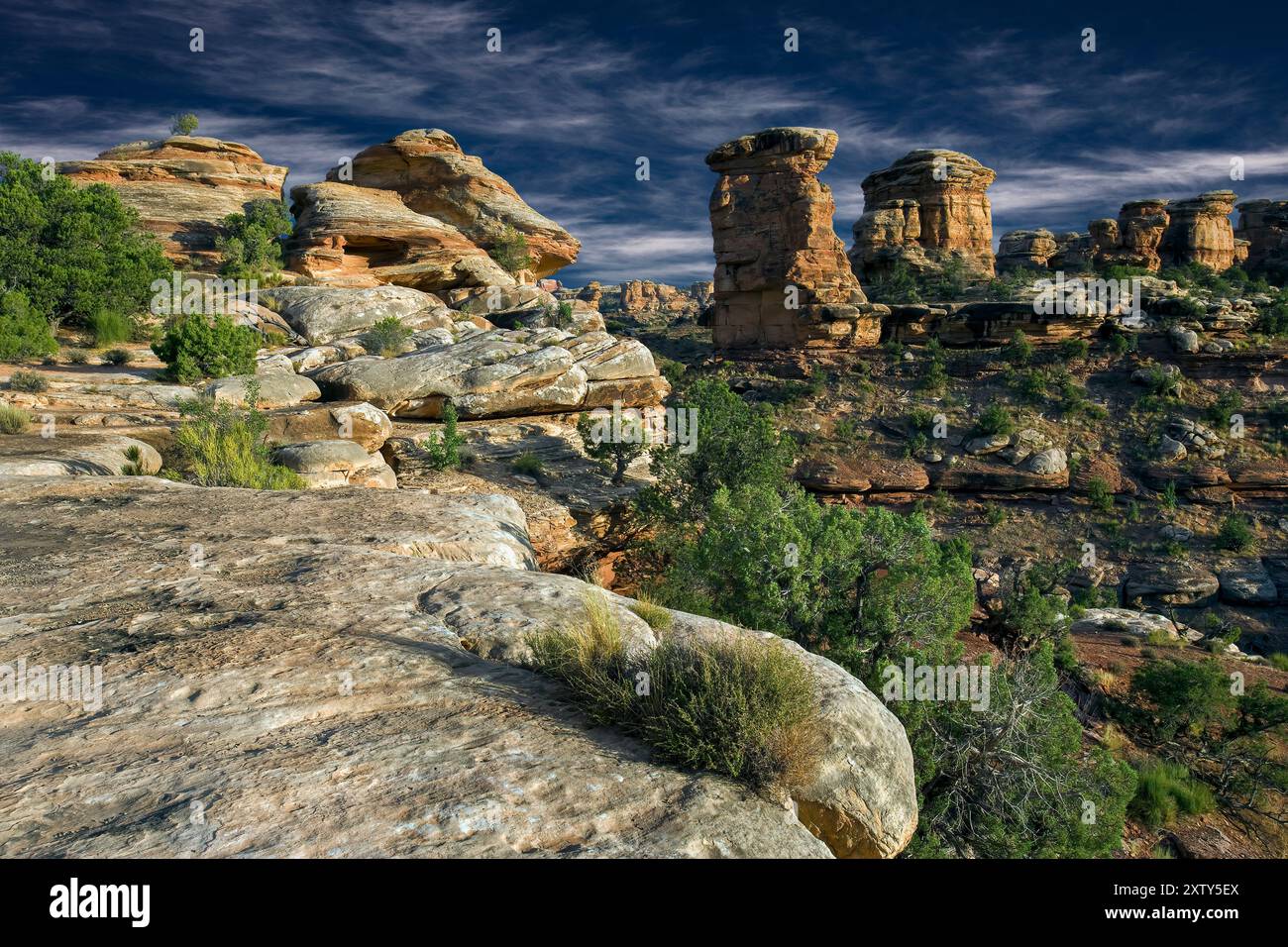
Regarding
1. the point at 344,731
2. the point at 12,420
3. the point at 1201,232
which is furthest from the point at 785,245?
the point at 344,731

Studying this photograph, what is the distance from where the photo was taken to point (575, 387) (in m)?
21.1

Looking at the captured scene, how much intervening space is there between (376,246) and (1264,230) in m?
74.7

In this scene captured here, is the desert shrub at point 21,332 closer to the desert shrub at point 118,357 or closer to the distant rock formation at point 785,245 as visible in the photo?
the desert shrub at point 118,357

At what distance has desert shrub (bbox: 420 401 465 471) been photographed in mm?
16547

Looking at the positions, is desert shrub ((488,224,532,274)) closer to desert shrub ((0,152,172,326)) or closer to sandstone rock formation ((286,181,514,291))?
sandstone rock formation ((286,181,514,291))

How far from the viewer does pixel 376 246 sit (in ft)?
108

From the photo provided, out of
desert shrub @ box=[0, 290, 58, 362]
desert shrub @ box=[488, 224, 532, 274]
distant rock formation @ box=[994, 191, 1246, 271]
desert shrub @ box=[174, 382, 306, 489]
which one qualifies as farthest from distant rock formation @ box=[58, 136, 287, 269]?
distant rock formation @ box=[994, 191, 1246, 271]

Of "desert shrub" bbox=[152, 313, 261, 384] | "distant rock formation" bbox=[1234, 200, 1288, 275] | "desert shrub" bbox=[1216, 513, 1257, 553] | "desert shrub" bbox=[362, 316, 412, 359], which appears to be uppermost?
"distant rock formation" bbox=[1234, 200, 1288, 275]

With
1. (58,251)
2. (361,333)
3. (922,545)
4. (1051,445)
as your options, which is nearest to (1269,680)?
(922,545)

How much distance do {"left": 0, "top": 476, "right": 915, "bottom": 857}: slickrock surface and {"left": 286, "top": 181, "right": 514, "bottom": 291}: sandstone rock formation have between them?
27596mm

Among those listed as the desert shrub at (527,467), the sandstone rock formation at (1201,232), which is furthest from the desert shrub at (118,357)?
the sandstone rock formation at (1201,232)

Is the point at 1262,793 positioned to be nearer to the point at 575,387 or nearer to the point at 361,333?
the point at 575,387

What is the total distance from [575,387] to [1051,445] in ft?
73.4

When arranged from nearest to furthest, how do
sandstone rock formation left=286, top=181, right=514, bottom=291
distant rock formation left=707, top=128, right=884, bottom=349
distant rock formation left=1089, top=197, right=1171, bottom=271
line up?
sandstone rock formation left=286, top=181, right=514, bottom=291 < distant rock formation left=707, top=128, right=884, bottom=349 < distant rock formation left=1089, top=197, right=1171, bottom=271
